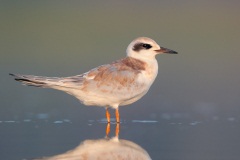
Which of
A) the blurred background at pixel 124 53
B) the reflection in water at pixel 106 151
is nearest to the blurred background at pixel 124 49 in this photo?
the blurred background at pixel 124 53

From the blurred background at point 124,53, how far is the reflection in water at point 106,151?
1761 millimetres

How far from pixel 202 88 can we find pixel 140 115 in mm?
2416

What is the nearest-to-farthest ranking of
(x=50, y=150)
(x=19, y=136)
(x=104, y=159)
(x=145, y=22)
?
(x=104, y=159) → (x=50, y=150) → (x=19, y=136) → (x=145, y=22)

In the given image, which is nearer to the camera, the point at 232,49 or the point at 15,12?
the point at 232,49

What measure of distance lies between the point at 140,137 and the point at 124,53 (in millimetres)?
7425

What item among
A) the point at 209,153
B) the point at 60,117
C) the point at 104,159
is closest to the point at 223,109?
the point at 60,117

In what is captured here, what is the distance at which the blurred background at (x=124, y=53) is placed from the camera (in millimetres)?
10438

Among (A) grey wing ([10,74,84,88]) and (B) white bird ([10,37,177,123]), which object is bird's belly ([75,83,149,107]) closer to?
(B) white bird ([10,37,177,123])

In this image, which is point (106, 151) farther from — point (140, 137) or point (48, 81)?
point (48, 81)

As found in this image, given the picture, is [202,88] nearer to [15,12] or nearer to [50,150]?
[50,150]

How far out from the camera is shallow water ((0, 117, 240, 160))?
7340 mm

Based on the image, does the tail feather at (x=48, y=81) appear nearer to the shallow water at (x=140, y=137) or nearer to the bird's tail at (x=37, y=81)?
the bird's tail at (x=37, y=81)

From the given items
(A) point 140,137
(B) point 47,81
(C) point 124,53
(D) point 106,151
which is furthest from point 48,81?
(C) point 124,53

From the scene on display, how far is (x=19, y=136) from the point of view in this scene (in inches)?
328
